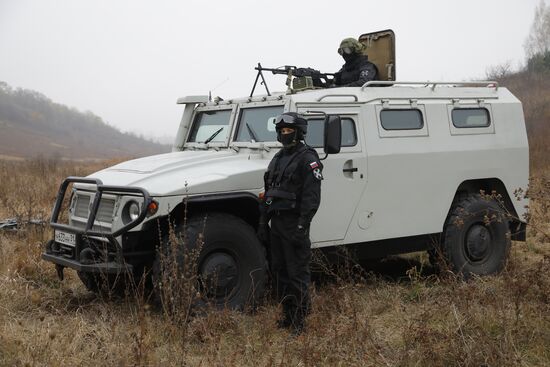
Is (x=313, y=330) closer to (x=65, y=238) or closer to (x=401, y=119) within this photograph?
(x=65, y=238)

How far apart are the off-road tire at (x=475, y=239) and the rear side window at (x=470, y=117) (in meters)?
0.77

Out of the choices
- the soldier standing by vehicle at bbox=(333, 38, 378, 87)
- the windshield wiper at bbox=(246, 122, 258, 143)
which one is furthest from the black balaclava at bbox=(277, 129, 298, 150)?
the soldier standing by vehicle at bbox=(333, 38, 378, 87)

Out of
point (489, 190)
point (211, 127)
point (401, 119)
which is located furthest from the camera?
point (489, 190)

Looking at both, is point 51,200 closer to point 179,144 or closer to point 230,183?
point 179,144

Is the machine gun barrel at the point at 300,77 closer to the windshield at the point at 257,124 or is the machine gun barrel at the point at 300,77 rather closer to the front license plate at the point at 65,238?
the windshield at the point at 257,124

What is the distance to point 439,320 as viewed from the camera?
184 inches

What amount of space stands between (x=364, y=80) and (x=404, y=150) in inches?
40.0

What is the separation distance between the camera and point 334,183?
5527mm

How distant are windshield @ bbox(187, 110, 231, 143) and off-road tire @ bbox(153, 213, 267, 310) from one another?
1.33 m

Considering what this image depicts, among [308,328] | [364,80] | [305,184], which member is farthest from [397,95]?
[308,328]

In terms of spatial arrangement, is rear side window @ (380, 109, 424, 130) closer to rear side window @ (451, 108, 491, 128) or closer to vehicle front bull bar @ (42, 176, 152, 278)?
rear side window @ (451, 108, 491, 128)

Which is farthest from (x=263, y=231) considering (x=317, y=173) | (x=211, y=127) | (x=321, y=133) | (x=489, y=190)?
(x=489, y=190)

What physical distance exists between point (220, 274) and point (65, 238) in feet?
4.57

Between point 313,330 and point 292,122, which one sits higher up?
point 292,122
